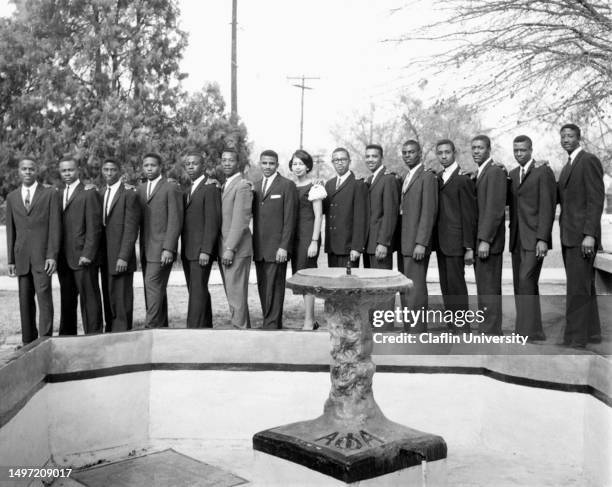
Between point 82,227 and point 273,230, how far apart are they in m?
1.71

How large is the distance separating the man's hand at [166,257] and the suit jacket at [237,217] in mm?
466


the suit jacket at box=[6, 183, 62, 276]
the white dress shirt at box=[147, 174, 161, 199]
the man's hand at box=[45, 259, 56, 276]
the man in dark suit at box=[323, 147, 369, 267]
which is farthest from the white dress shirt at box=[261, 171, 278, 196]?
the man's hand at box=[45, 259, 56, 276]

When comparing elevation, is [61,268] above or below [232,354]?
above

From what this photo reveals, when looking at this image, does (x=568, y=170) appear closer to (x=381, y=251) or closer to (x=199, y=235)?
(x=381, y=251)

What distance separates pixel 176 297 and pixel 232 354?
5.61 meters

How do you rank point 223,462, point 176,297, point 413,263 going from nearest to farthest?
1. point 223,462
2. point 413,263
3. point 176,297

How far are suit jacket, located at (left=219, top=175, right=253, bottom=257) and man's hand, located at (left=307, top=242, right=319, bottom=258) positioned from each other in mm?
535

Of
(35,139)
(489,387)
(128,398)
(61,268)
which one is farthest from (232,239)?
(35,139)

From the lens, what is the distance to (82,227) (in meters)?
6.78

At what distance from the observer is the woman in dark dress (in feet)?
22.6

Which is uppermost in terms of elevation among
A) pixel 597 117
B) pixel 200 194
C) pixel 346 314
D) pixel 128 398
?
pixel 597 117

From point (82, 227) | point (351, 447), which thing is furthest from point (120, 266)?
point (351, 447)

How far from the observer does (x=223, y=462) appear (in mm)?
4652

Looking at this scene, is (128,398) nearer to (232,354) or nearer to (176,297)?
(232,354)
